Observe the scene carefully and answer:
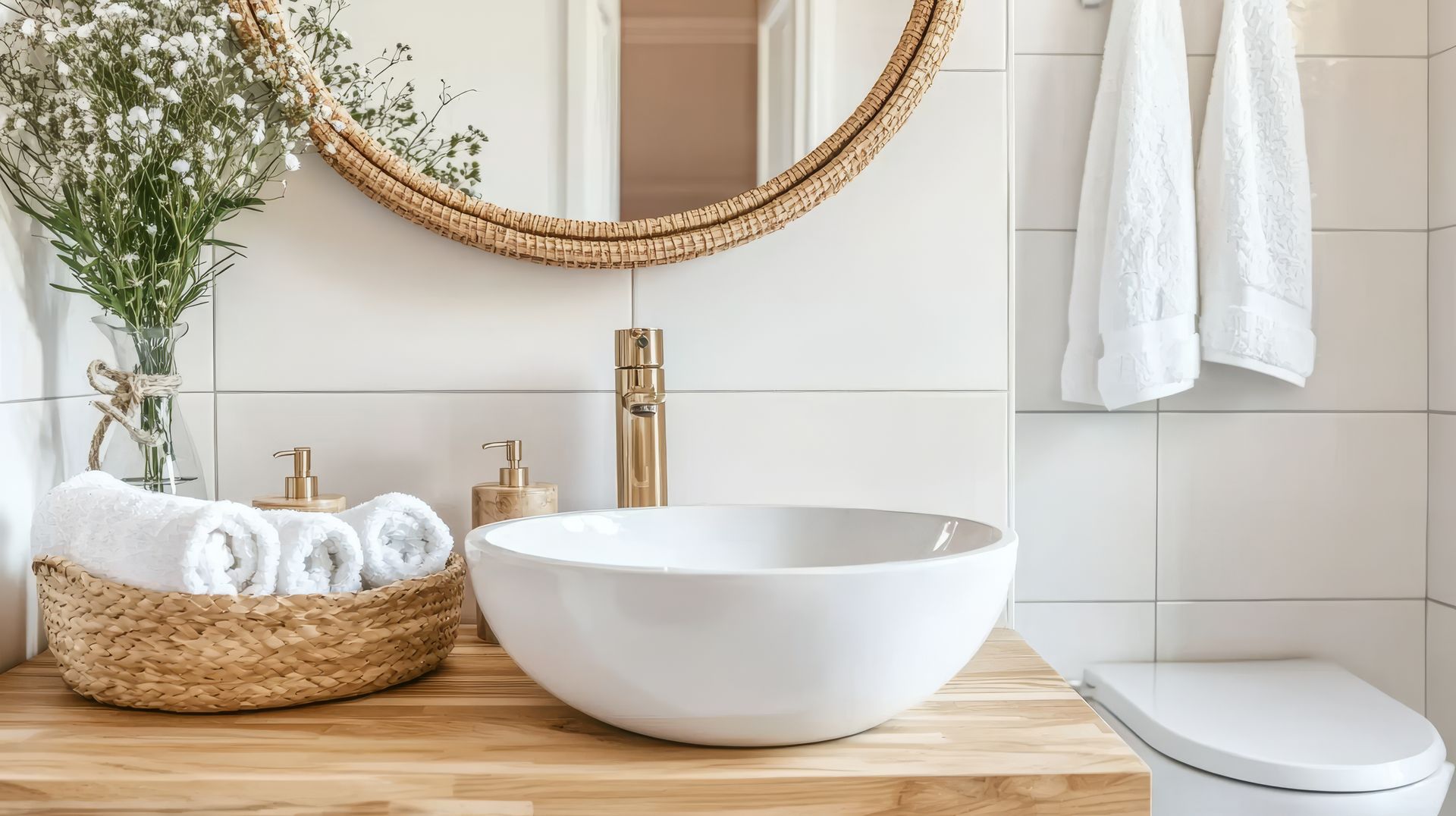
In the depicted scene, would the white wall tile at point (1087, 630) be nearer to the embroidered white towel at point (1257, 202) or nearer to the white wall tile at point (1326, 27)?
the embroidered white towel at point (1257, 202)

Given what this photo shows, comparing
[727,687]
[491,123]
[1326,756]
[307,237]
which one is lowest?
[1326,756]

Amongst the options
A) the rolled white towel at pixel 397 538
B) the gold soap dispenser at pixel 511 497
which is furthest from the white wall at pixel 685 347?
the rolled white towel at pixel 397 538

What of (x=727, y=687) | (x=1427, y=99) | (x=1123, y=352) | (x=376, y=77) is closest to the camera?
(x=727, y=687)

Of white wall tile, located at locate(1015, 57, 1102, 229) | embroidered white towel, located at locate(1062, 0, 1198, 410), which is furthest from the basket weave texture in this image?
white wall tile, located at locate(1015, 57, 1102, 229)

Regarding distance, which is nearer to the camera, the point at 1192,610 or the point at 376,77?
the point at 376,77

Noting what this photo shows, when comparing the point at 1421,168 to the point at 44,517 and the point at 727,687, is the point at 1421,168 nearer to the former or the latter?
the point at 727,687

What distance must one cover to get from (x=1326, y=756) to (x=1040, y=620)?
450 mm

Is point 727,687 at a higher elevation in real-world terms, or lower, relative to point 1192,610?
higher

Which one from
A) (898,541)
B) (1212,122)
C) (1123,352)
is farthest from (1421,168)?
(898,541)

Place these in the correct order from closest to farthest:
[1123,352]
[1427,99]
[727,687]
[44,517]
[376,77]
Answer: [727,687]
[44,517]
[376,77]
[1123,352]
[1427,99]

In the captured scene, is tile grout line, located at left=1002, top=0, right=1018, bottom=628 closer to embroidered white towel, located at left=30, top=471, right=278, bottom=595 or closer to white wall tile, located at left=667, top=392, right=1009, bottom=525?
white wall tile, located at left=667, top=392, right=1009, bottom=525

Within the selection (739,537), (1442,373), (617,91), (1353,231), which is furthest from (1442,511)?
(617,91)

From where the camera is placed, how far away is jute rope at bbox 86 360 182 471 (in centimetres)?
89

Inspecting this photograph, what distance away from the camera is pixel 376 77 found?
105 cm
